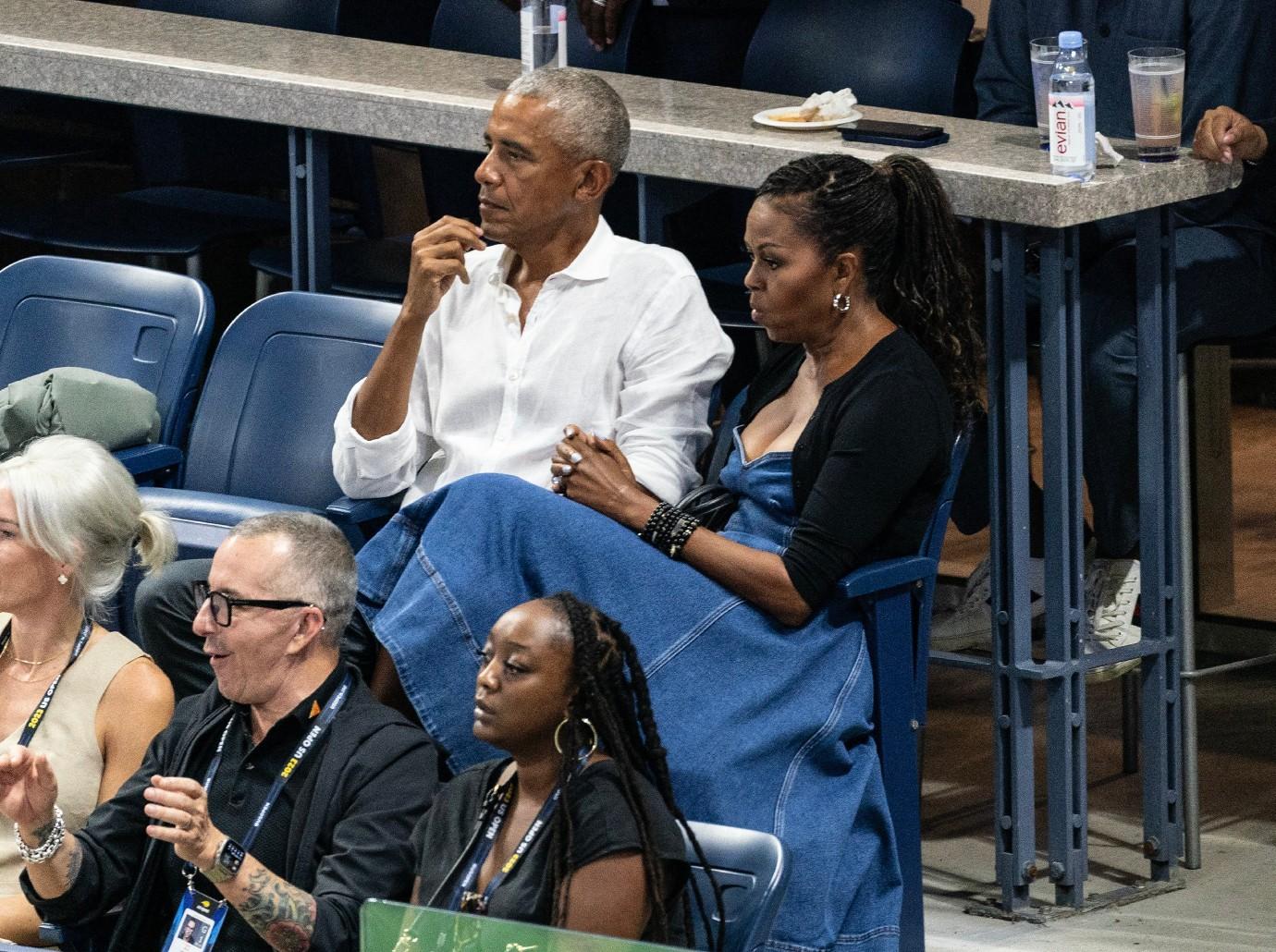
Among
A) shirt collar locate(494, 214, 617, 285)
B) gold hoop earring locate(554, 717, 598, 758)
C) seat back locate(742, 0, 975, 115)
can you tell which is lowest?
gold hoop earring locate(554, 717, 598, 758)

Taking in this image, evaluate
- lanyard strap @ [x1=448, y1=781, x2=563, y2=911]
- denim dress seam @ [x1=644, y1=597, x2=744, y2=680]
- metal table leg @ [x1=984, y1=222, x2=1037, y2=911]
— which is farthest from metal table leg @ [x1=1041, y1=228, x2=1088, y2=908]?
lanyard strap @ [x1=448, y1=781, x2=563, y2=911]

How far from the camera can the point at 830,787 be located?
3.23 m

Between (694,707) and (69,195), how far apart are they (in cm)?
394

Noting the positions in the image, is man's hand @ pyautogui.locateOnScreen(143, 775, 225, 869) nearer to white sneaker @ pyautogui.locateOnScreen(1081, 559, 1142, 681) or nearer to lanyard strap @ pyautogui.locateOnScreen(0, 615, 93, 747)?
lanyard strap @ pyautogui.locateOnScreen(0, 615, 93, 747)

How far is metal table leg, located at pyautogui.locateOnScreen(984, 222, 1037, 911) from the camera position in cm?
368

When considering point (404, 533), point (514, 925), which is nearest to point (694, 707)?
point (404, 533)

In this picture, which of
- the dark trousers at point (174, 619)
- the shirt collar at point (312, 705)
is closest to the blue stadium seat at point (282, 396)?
the dark trousers at point (174, 619)

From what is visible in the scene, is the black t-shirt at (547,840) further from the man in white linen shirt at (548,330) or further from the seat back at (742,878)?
the man in white linen shirt at (548,330)

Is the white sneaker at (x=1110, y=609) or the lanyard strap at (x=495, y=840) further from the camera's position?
the white sneaker at (x=1110, y=609)

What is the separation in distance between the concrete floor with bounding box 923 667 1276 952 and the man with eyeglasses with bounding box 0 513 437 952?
1.23m

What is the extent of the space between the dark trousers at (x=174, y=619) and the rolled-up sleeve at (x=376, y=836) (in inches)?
24.5

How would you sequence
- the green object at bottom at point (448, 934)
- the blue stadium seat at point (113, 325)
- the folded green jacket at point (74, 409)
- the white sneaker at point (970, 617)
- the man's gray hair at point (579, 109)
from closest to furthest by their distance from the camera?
the green object at bottom at point (448, 934), the man's gray hair at point (579, 109), the folded green jacket at point (74, 409), the blue stadium seat at point (113, 325), the white sneaker at point (970, 617)

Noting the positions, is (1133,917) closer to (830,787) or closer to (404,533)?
(830,787)

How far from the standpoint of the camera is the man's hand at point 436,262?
360cm
